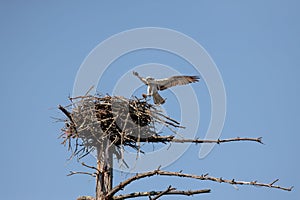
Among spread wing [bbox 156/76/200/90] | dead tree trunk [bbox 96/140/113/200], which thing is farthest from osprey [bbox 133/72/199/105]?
dead tree trunk [bbox 96/140/113/200]

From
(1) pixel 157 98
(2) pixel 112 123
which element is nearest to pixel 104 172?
(2) pixel 112 123

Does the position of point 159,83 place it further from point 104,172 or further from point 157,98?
point 104,172

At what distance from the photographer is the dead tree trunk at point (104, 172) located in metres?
7.91

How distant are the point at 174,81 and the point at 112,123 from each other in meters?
3.95

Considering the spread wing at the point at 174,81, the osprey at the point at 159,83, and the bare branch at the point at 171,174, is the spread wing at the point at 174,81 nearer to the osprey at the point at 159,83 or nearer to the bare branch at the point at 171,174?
the osprey at the point at 159,83

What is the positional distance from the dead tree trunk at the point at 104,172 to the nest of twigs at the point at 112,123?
16 centimetres

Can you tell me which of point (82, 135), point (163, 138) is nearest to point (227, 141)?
point (163, 138)

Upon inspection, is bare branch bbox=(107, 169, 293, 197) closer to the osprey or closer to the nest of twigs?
the nest of twigs

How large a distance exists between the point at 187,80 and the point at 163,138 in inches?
150

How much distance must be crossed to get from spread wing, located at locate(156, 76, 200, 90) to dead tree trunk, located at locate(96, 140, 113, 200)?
4.09 meters

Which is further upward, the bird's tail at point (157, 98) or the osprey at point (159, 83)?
the osprey at point (159, 83)

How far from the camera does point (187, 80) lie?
478 inches

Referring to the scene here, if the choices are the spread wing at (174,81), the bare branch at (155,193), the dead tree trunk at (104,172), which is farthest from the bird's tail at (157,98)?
the bare branch at (155,193)

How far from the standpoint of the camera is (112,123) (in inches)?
341
